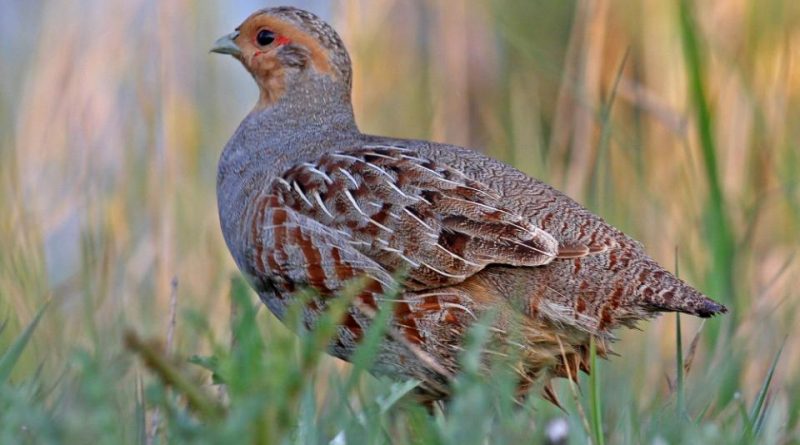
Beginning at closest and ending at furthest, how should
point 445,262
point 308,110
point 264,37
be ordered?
point 445,262 → point 308,110 → point 264,37

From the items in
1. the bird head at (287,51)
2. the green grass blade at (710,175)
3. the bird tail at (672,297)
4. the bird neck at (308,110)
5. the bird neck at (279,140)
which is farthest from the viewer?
the bird head at (287,51)

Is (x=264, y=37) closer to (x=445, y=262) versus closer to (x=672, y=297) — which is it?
(x=445, y=262)

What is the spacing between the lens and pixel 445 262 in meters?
3.11

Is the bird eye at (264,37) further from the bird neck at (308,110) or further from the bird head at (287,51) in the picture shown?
the bird neck at (308,110)

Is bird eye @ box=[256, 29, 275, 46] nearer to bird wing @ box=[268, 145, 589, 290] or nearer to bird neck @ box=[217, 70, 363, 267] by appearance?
bird neck @ box=[217, 70, 363, 267]

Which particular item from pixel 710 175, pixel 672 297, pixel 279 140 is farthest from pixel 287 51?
pixel 672 297

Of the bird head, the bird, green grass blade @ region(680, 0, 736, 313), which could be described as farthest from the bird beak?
green grass blade @ region(680, 0, 736, 313)

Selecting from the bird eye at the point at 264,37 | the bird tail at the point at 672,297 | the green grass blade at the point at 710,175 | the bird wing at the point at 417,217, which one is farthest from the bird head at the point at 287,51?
the bird tail at the point at 672,297

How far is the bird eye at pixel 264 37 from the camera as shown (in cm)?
412

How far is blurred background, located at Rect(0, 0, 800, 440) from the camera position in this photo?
436 cm

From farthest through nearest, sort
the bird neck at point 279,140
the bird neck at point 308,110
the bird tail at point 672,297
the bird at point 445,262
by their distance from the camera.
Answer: the bird neck at point 308,110, the bird neck at point 279,140, the bird at point 445,262, the bird tail at point 672,297

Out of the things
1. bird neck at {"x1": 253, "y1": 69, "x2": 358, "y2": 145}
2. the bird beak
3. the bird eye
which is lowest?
bird neck at {"x1": 253, "y1": 69, "x2": 358, "y2": 145}

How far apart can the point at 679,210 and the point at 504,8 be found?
1.62 metres

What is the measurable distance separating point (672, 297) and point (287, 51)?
1.73 m
